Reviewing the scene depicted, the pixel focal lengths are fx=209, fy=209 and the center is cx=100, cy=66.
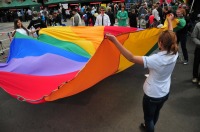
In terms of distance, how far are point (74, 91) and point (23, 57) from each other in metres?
1.74

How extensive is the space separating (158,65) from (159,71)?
8 cm

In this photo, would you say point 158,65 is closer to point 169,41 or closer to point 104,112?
point 169,41

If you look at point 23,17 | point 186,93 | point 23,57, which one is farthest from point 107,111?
point 23,17

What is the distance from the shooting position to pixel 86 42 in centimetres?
527

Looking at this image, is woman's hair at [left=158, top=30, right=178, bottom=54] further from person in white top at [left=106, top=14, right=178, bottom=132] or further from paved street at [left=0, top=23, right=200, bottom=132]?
paved street at [left=0, top=23, right=200, bottom=132]

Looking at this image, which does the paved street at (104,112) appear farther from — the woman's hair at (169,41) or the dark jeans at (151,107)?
the woman's hair at (169,41)

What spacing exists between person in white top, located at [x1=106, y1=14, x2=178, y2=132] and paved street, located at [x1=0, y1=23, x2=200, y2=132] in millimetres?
961

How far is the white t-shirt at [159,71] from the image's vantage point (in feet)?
7.31

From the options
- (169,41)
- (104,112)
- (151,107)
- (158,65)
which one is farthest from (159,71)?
(104,112)

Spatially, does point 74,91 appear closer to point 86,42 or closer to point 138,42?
point 138,42

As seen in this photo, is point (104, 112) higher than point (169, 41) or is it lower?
lower

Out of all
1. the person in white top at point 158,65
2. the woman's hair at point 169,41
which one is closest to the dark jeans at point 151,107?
the person in white top at point 158,65

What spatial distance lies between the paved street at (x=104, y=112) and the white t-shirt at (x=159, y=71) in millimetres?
1082

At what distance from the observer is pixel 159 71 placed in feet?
7.52
